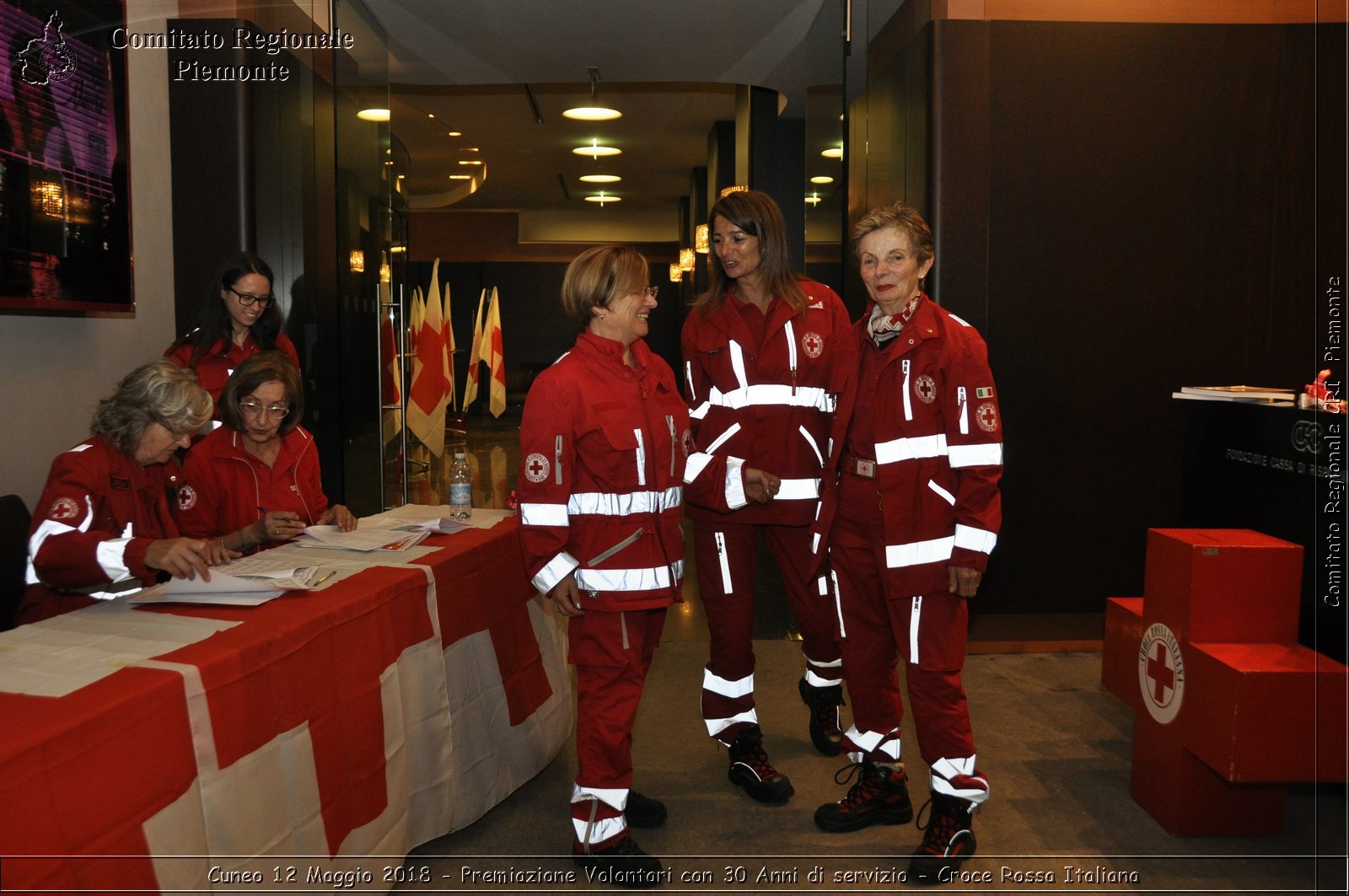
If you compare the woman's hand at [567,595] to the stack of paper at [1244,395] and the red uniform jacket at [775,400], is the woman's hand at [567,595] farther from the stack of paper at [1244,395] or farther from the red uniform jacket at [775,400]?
the stack of paper at [1244,395]

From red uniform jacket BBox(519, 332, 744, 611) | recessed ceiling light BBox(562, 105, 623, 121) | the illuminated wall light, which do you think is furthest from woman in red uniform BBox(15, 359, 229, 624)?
recessed ceiling light BBox(562, 105, 623, 121)

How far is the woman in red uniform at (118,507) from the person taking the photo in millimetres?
2242

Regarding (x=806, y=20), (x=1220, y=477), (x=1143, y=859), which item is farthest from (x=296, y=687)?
(x=806, y=20)

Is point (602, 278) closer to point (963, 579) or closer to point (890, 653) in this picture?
point (963, 579)

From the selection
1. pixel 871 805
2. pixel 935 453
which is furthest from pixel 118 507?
pixel 871 805

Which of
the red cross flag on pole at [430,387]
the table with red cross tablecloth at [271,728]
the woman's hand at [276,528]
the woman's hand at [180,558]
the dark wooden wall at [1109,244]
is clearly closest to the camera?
the table with red cross tablecloth at [271,728]

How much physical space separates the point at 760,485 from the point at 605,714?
0.80 meters

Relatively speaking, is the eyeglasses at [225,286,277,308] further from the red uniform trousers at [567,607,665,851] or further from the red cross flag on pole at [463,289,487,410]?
the red cross flag on pole at [463,289,487,410]

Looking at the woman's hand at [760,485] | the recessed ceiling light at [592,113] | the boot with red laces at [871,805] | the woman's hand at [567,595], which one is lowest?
the boot with red laces at [871,805]

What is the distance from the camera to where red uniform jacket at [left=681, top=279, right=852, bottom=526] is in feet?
10.1

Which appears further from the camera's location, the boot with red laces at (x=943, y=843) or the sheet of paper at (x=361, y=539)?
the sheet of paper at (x=361, y=539)

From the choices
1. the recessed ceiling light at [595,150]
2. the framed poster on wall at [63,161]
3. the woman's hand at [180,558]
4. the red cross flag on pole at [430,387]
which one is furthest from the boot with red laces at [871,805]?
the recessed ceiling light at [595,150]

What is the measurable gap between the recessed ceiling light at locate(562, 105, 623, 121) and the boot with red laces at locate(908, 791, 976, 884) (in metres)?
9.41

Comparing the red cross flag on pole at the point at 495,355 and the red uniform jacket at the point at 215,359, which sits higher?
the red cross flag on pole at the point at 495,355
